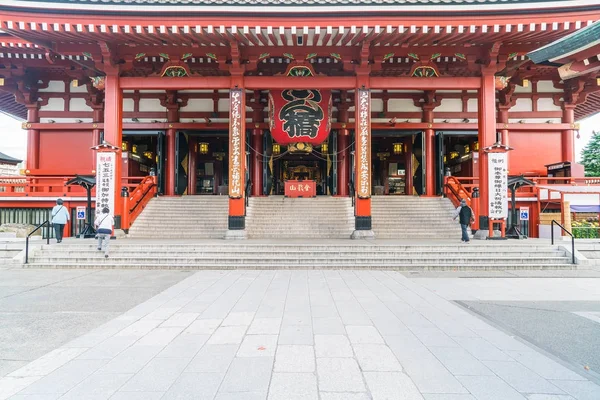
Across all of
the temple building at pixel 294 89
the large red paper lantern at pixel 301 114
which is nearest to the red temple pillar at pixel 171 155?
the temple building at pixel 294 89

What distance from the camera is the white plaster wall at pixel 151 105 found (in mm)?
15609

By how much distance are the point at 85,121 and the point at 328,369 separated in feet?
53.7

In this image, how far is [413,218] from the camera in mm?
12609

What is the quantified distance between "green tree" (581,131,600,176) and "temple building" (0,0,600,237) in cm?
1155

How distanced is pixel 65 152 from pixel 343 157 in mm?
12784

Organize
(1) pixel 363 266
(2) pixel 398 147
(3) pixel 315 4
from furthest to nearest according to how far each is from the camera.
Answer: (2) pixel 398 147, (3) pixel 315 4, (1) pixel 363 266

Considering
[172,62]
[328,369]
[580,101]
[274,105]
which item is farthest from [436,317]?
[580,101]

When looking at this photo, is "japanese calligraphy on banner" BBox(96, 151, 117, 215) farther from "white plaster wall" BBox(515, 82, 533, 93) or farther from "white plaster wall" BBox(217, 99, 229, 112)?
"white plaster wall" BBox(515, 82, 533, 93)

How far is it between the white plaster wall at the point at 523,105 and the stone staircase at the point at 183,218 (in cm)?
1387

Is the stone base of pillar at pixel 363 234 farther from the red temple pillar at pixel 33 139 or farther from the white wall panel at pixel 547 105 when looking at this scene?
the red temple pillar at pixel 33 139

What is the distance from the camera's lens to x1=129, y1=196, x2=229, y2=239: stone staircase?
38.0 ft

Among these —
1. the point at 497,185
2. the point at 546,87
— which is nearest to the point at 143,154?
the point at 497,185

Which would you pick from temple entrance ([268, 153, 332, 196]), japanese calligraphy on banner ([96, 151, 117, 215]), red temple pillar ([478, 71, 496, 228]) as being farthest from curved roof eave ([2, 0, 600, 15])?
temple entrance ([268, 153, 332, 196])

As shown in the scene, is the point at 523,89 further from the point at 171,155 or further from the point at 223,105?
the point at 171,155
